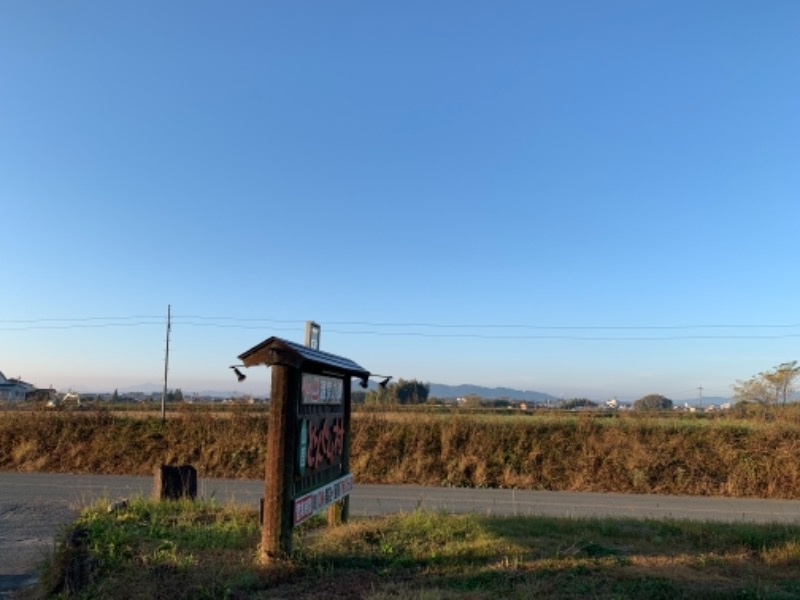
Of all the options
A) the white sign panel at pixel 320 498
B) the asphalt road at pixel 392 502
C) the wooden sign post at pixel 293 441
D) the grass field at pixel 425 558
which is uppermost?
the wooden sign post at pixel 293 441

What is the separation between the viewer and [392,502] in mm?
13508

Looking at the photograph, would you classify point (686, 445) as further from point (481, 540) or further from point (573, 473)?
point (481, 540)

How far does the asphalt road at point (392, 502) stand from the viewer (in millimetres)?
10055

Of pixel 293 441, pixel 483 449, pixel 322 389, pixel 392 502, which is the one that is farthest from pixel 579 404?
pixel 293 441

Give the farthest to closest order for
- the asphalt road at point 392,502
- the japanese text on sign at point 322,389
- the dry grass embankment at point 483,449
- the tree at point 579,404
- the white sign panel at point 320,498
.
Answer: the tree at point 579,404, the dry grass embankment at point 483,449, the asphalt road at point 392,502, the japanese text on sign at point 322,389, the white sign panel at point 320,498

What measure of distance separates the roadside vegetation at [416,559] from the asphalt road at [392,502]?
1529 millimetres

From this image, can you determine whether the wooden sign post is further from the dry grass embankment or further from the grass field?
the dry grass embankment

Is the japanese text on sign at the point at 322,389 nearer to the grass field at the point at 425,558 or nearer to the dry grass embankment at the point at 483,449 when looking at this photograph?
the grass field at the point at 425,558

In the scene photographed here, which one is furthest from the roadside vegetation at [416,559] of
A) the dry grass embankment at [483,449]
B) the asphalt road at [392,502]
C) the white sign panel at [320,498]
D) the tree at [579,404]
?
the tree at [579,404]

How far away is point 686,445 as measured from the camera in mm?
19469

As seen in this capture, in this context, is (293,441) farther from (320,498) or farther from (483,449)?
(483,449)

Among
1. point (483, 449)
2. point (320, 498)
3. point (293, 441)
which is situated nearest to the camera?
point (293, 441)

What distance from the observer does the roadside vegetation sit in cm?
567

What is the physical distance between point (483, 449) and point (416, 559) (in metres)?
13.6
